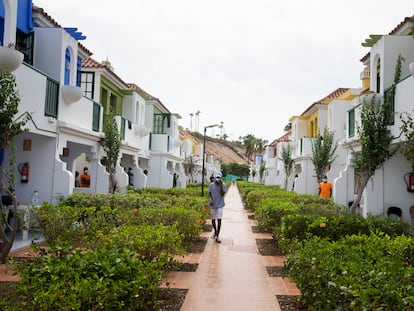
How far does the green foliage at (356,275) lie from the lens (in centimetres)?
303

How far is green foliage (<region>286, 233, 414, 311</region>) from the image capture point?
9.93ft

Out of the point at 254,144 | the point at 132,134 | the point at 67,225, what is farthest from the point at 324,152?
the point at 254,144

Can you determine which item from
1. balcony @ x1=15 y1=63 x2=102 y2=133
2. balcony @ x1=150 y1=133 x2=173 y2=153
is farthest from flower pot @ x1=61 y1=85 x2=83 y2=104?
balcony @ x1=150 y1=133 x2=173 y2=153

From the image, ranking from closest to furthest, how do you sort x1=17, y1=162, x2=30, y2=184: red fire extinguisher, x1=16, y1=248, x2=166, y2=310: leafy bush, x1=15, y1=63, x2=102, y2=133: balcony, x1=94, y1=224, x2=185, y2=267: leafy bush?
x1=16, y1=248, x2=166, y2=310: leafy bush → x1=94, y1=224, x2=185, y2=267: leafy bush → x1=15, y1=63, x2=102, y2=133: balcony → x1=17, y1=162, x2=30, y2=184: red fire extinguisher

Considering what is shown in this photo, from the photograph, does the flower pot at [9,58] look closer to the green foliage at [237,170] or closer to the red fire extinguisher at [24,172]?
the red fire extinguisher at [24,172]

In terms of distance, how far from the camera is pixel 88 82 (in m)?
15.5

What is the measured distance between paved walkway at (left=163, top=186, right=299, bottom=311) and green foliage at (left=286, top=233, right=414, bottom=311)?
861 millimetres

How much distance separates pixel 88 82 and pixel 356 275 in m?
14.0

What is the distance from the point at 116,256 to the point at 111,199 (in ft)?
20.7

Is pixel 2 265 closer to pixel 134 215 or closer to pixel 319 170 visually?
pixel 134 215

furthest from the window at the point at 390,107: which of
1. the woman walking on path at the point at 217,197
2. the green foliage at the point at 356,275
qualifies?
the green foliage at the point at 356,275

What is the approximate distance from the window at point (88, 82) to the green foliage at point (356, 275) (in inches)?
486

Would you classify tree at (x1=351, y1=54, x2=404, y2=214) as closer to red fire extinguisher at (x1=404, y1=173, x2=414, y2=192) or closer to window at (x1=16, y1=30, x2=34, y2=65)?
red fire extinguisher at (x1=404, y1=173, x2=414, y2=192)

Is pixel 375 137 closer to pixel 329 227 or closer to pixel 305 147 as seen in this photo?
pixel 329 227
